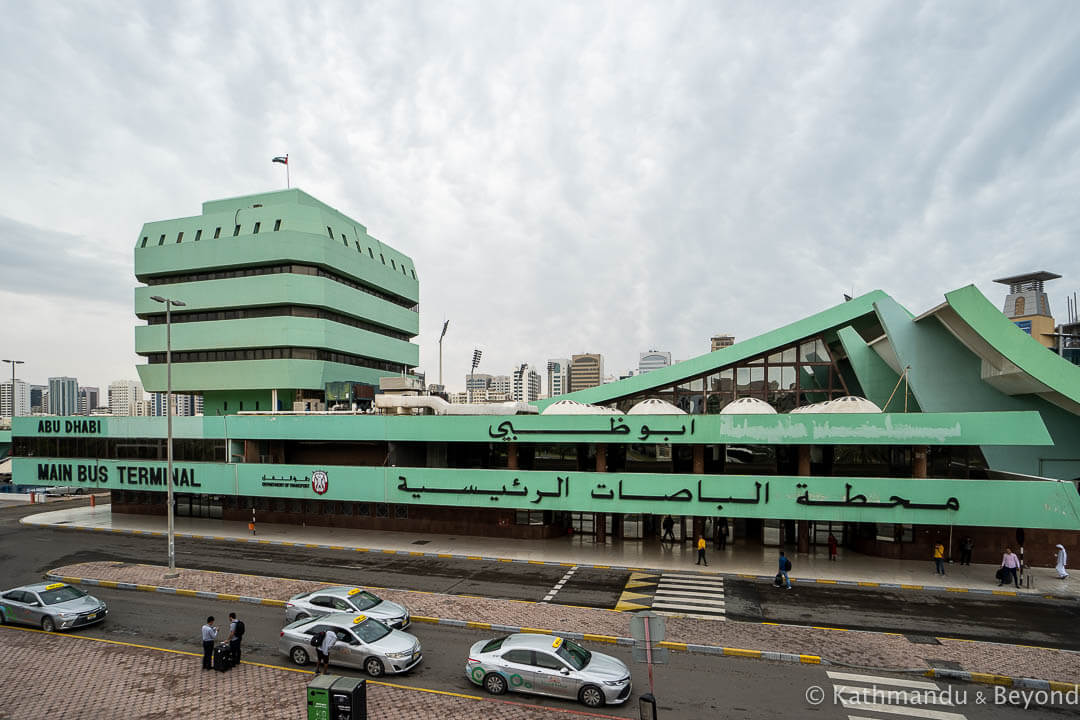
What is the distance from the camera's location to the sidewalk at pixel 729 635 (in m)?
→ 17.2

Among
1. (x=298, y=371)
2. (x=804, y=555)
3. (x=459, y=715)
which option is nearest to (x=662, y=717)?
(x=459, y=715)

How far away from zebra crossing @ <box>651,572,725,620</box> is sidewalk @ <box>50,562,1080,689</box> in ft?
3.75

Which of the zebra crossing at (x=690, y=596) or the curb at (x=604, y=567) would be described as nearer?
the zebra crossing at (x=690, y=596)

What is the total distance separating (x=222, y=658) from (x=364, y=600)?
4770 mm

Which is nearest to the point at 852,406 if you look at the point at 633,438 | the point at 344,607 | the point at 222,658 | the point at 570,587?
the point at 633,438

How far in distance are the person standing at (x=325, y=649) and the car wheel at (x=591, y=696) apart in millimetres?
7329

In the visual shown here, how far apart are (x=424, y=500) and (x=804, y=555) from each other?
71.9 feet

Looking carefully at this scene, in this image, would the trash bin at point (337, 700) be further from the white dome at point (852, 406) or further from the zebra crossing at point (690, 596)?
the white dome at point (852, 406)

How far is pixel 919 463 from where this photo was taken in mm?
29531

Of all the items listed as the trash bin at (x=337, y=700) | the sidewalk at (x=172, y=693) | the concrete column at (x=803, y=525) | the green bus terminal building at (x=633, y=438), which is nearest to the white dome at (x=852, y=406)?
the green bus terminal building at (x=633, y=438)

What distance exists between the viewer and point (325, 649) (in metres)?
16.5

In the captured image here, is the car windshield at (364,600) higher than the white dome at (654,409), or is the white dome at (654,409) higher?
the white dome at (654,409)

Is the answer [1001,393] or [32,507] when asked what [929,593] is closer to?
[1001,393]

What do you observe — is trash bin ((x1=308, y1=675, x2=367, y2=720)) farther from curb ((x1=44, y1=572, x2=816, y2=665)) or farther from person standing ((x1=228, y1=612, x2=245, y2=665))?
curb ((x1=44, y1=572, x2=816, y2=665))
